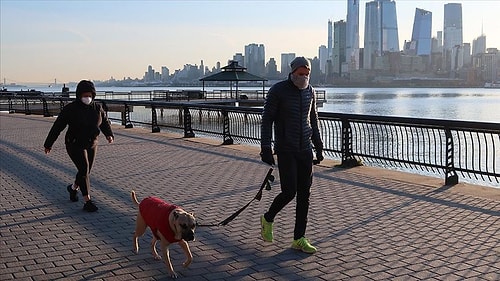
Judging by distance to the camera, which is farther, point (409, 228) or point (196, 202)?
point (196, 202)

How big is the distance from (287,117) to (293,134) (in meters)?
0.17

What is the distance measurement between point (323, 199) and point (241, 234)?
216 cm

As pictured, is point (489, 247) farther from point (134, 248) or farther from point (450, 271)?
point (134, 248)

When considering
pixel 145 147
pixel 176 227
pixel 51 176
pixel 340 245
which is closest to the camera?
pixel 176 227

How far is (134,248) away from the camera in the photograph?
19.1 feet

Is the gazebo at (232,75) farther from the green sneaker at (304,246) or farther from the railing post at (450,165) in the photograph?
the green sneaker at (304,246)

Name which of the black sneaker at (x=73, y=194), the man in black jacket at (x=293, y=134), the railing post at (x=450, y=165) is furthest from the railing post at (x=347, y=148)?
the man in black jacket at (x=293, y=134)

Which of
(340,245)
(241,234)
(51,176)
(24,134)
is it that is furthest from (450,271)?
(24,134)

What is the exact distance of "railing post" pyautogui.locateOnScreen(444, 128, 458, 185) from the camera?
9234mm

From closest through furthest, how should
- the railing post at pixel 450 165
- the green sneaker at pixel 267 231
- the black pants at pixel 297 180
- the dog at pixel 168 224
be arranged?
the dog at pixel 168 224 < the black pants at pixel 297 180 < the green sneaker at pixel 267 231 < the railing post at pixel 450 165

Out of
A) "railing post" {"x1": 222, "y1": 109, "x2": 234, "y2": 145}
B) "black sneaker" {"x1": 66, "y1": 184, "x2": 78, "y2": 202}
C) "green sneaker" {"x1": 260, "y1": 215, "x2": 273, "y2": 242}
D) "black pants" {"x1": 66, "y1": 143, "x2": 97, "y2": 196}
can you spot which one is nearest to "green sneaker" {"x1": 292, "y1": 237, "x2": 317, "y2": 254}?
"green sneaker" {"x1": 260, "y1": 215, "x2": 273, "y2": 242}

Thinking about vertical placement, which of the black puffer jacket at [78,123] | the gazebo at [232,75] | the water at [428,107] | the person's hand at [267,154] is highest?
the gazebo at [232,75]

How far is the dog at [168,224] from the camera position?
479 cm

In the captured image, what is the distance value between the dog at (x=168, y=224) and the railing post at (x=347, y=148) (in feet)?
21.1
